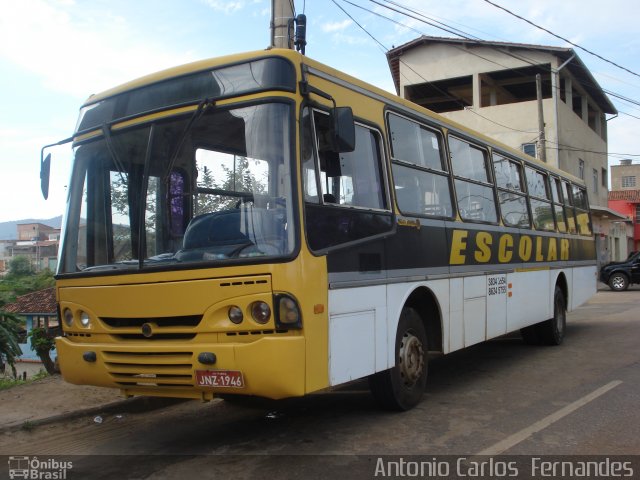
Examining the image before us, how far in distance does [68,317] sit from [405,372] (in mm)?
3085

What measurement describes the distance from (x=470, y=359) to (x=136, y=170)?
20.2ft

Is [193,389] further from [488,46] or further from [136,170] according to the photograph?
[488,46]

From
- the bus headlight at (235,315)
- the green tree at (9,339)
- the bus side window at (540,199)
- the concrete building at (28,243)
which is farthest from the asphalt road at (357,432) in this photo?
the concrete building at (28,243)

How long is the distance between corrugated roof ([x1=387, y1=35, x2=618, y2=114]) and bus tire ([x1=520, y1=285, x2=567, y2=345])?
1812 cm

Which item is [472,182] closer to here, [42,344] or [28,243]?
[42,344]

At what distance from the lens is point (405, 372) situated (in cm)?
582

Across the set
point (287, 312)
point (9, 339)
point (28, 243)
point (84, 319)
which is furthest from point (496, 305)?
point (28, 243)

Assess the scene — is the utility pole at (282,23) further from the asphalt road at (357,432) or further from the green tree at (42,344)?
the green tree at (42,344)

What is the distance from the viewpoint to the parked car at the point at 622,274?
82.0ft

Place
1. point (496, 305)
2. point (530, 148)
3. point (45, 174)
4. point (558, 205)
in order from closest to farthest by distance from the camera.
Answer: point (45, 174)
point (496, 305)
point (558, 205)
point (530, 148)

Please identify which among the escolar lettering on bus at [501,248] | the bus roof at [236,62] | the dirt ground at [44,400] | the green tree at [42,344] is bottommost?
the dirt ground at [44,400]

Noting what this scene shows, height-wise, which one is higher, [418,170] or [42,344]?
[418,170]

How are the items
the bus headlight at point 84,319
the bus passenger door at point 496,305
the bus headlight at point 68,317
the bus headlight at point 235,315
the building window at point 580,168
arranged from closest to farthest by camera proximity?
the bus headlight at point 235,315, the bus headlight at point 84,319, the bus headlight at point 68,317, the bus passenger door at point 496,305, the building window at point 580,168

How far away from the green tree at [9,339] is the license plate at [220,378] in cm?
431
